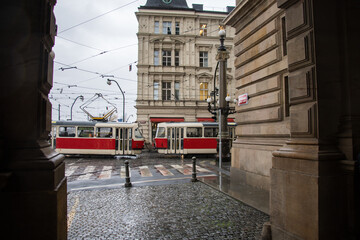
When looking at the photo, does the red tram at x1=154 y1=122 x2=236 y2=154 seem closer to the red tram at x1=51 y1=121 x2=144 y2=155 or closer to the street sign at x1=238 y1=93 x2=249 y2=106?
the red tram at x1=51 y1=121 x2=144 y2=155

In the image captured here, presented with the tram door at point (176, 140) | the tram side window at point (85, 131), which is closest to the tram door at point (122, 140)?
the tram side window at point (85, 131)

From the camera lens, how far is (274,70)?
296 inches

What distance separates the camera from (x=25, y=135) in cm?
298

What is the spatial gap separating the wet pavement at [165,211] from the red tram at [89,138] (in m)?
10.6

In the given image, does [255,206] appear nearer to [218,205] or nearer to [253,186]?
[218,205]

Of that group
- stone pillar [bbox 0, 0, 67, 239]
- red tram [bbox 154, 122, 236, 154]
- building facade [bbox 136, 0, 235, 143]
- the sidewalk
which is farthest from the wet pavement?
building facade [bbox 136, 0, 235, 143]

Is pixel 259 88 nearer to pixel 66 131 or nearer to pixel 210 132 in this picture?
pixel 210 132

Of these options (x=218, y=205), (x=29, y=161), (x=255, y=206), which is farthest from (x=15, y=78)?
(x=255, y=206)

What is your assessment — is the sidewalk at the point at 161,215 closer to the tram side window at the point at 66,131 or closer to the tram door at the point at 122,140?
the tram door at the point at 122,140

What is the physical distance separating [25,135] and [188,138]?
56.3 feet

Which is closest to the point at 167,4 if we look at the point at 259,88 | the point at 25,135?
the point at 259,88

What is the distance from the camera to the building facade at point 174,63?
3017cm

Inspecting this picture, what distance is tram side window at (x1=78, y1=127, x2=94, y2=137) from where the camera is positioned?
1941cm

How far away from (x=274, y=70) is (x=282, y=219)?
17.0ft
